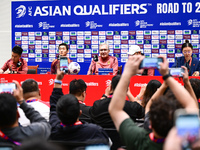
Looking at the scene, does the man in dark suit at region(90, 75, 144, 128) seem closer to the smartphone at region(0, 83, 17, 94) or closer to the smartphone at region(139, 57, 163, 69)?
the smartphone at region(0, 83, 17, 94)

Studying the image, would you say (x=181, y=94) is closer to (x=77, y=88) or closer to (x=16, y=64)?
(x=77, y=88)

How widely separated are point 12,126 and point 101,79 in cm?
336

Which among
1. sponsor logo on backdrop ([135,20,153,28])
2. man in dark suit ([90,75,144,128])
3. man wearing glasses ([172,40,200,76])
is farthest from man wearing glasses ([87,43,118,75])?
man in dark suit ([90,75,144,128])

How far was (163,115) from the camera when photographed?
113 cm

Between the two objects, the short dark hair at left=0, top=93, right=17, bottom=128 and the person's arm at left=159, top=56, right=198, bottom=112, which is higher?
the person's arm at left=159, top=56, right=198, bottom=112

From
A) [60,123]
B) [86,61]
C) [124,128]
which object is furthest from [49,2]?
[124,128]

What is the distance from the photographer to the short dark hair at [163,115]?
3.67 ft

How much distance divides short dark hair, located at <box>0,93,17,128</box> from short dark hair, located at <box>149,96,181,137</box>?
73 centimetres

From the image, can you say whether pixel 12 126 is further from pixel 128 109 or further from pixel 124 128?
pixel 128 109

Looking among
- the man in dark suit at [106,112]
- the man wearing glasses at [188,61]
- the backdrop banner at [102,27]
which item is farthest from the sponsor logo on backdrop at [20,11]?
the man in dark suit at [106,112]

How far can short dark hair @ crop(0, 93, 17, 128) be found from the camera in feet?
4.69

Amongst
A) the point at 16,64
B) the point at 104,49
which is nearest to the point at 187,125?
the point at 104,49

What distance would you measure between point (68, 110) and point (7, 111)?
0.45 m

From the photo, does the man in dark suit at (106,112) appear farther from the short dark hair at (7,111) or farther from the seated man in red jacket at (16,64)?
the seated man in red jacket at (16,64)
